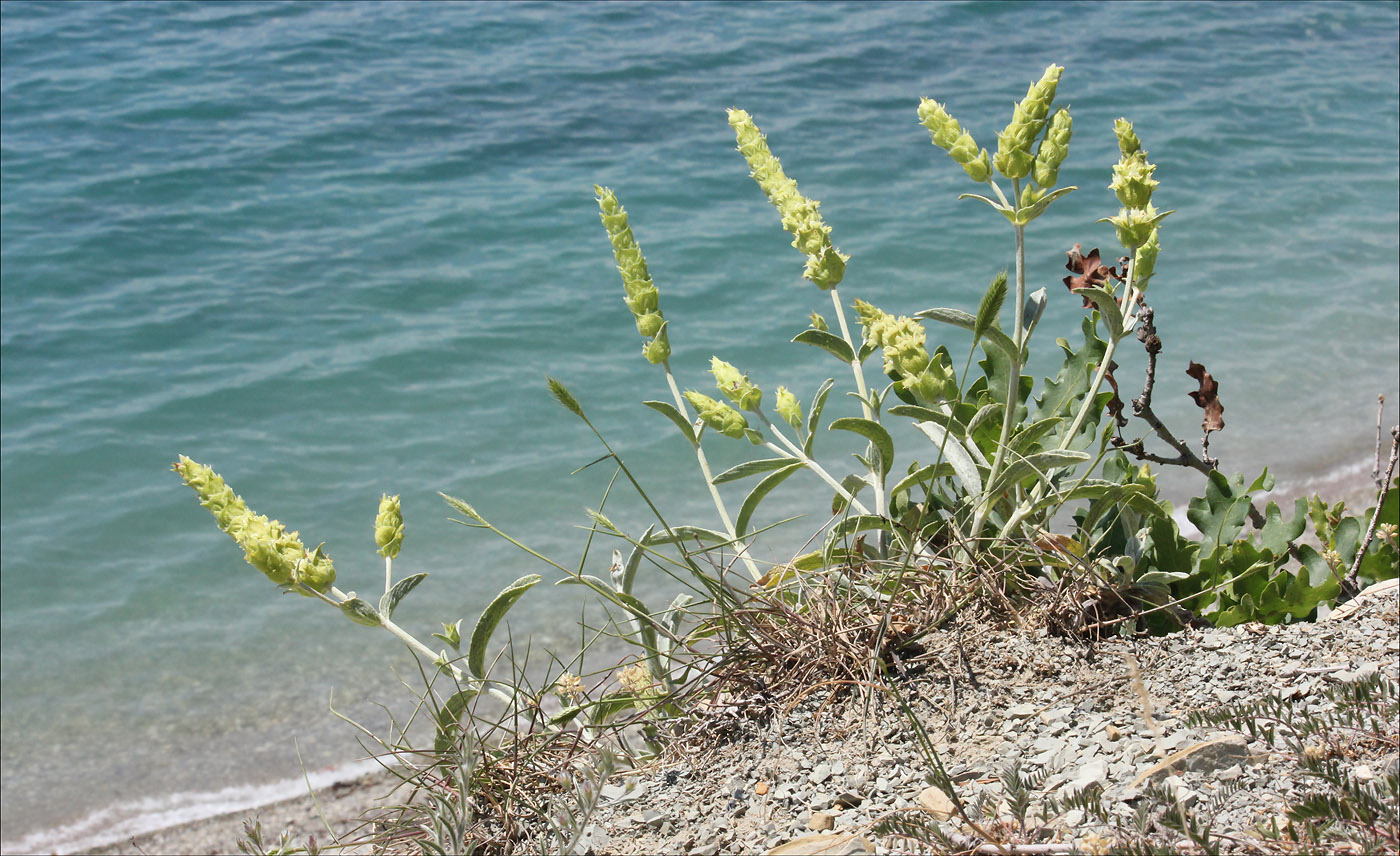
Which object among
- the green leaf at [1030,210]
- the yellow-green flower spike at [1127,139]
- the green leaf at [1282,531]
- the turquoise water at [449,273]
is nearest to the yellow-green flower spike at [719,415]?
the green leaf at [1030,210]

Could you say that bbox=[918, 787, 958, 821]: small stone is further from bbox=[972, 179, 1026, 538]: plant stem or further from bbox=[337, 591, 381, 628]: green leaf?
bbox=[337, 591, 381, 628]: green leaf

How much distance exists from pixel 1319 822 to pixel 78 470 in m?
7.13

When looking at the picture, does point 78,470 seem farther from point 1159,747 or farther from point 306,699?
point 1159,747

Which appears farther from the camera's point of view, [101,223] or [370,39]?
[370,39]

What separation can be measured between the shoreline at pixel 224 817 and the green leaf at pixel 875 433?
2798mm

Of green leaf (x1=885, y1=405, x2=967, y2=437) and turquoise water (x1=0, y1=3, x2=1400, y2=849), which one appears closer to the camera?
green leaf (x1=885, y1=405, x2=967, y2=437)

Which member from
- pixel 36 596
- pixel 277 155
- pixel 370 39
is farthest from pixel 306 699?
pixel 370 39

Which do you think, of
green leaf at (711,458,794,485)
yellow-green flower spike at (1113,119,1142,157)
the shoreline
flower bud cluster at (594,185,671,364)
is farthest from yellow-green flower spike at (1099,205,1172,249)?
the shoreline

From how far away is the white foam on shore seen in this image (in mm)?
4281

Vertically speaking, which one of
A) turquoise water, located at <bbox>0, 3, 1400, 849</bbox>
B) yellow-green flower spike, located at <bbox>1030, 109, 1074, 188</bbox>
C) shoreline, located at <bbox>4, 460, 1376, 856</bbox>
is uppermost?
yellow-green flower spike, located at <bbox>1030, 109, 1074, 188</bbox>

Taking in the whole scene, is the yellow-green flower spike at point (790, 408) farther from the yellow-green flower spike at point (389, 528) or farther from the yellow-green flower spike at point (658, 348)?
the yellow-green flower spike at point (389, 528)

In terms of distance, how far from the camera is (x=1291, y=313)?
7.84 metres

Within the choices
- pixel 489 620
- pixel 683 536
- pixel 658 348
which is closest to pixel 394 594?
pixel 489 620

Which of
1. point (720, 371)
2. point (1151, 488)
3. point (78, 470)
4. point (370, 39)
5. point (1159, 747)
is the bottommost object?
point (78, 470)
